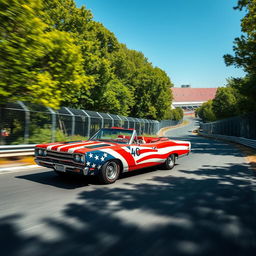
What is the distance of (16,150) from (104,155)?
5.26 meters

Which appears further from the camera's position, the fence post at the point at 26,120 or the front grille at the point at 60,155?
the fence post at the point at 26,120

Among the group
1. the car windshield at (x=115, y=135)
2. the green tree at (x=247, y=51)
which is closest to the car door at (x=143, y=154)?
the car windshield at (x=115, y=135)

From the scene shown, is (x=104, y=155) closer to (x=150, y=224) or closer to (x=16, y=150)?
(x=150, y=224)

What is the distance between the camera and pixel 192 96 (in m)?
160

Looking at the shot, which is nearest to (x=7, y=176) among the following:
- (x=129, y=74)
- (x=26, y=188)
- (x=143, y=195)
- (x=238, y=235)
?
(x=26, y=188)

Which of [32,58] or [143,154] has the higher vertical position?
[32,58]

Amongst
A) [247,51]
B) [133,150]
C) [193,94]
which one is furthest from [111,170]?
[193,94]

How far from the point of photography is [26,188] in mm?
5191

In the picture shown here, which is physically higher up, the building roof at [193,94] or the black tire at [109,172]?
the building roof at [193,94]

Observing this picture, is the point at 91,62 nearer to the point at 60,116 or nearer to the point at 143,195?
the point at 60,116

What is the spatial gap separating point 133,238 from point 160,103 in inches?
1606

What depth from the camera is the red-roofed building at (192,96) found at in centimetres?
15350

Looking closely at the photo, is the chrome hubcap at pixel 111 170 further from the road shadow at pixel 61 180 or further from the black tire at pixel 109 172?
the road shadow at pixel 61 180

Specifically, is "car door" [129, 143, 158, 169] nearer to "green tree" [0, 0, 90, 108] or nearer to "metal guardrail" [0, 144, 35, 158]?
"green tree" [0, 0, 90, 108]
